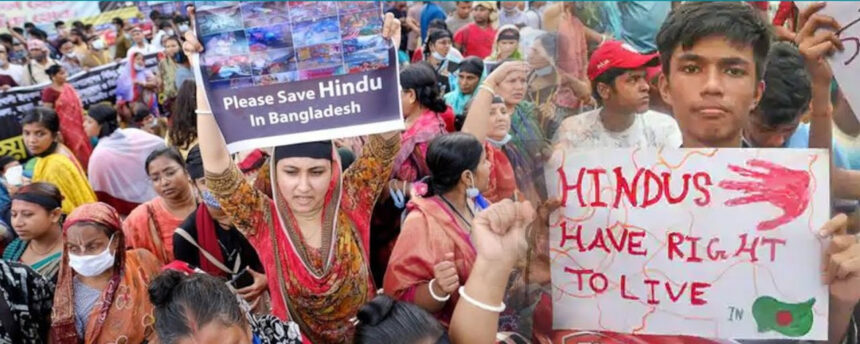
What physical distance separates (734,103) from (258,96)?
4.04 feet

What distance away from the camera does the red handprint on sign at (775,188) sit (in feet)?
6.31

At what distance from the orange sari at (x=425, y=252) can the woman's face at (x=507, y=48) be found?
3494 millimetres

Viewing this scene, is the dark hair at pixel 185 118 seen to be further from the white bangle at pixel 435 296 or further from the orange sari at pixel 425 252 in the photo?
the white bangle at pixel 435 296

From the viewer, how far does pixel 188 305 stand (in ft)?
6.14

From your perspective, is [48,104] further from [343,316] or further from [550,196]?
[550,196]

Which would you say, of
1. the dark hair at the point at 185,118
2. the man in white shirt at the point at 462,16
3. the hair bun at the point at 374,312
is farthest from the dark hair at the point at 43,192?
the man in white shirt at the point at 462,16

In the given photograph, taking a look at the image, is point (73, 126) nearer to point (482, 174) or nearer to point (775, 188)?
point (482, 174)

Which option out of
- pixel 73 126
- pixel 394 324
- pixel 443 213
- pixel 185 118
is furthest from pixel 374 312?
pixel 73 126

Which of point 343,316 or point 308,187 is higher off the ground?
point 308,187

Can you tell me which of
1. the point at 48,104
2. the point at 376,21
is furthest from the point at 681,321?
the point at 48,104

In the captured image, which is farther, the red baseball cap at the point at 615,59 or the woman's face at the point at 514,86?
the woman's face at the point at 514,86

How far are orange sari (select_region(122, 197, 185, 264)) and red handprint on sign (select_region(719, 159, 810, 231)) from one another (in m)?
2.08

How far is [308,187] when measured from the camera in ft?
7.02

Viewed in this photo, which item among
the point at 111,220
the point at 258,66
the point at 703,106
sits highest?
the point at 258,66
